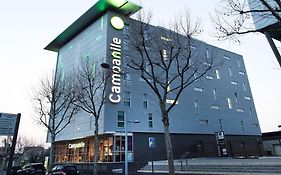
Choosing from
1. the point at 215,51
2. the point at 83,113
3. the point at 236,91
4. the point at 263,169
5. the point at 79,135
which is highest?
the point at 215,51

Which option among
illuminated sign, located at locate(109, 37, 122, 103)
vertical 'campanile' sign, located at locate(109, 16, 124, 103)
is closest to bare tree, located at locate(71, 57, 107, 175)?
illuminated sign, located at locate(109, 37, 122, 103)

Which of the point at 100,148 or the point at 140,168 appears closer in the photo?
the point at 140,168

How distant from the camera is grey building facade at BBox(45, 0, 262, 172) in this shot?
30406 millimetres

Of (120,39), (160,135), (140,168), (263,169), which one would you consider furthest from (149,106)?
(263,169)

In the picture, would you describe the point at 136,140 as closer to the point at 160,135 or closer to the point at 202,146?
the point at 160,135

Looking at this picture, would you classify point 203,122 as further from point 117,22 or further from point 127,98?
point 117,22

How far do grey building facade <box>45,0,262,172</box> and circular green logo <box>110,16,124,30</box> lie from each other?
444 millimetres

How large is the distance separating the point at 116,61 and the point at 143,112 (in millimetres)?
8612

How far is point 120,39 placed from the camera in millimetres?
34281

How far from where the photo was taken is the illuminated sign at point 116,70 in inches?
1201

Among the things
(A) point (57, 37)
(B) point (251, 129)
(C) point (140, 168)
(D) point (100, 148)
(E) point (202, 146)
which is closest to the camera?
(C) point (140, 168)

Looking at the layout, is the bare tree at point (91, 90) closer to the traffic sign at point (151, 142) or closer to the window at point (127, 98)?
the window at point (127, 98)

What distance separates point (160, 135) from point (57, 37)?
27.3m

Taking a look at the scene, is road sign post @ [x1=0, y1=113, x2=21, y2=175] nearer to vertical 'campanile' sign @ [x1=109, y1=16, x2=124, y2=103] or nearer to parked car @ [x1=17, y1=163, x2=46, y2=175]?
vertical 'campanile' sign @ [x1=109, y1=16, x2=124, y2=103]
